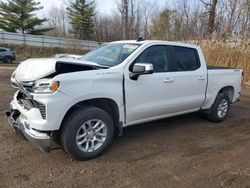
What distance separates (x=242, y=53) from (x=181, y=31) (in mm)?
11319

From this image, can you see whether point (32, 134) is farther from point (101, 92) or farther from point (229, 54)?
point (229, 54)

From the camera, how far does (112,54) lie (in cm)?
486

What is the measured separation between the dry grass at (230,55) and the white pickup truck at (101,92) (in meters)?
9.32

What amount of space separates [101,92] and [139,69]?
71 centimetres

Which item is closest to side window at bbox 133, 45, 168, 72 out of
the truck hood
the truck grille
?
the truck hood

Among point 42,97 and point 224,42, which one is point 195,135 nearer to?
point 42,97

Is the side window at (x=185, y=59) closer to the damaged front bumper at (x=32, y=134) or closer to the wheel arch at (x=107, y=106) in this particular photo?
Answer: the wheel arch at (x=107, y=106)

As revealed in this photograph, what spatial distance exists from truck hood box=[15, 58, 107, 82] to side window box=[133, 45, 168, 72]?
1022mm

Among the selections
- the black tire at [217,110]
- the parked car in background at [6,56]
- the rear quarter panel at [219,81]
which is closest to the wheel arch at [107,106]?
the rear quarter panel at [219,81]

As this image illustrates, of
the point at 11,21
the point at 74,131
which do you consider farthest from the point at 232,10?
Answer: the point at 11,21

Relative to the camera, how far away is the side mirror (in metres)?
4.13

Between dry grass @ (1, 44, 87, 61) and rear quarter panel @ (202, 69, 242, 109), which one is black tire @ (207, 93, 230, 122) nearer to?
rear quarter panel @ (202, 69, 242, 109)

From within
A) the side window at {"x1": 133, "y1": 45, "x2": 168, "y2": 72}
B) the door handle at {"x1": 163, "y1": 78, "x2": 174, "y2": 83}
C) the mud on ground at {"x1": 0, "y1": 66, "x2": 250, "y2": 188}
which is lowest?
the mud on ground at {"x1": 0, "y1": 66, "x2": 250, "y2": 188}

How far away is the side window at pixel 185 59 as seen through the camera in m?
5.25
